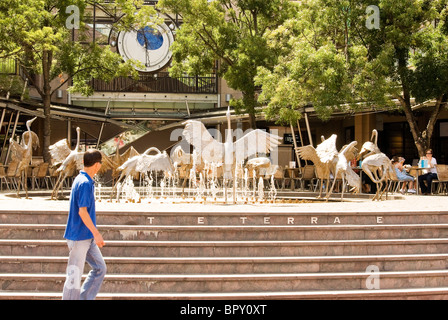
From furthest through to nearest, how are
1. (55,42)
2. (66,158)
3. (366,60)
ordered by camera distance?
(55,42) < (366,60) < (66,158)

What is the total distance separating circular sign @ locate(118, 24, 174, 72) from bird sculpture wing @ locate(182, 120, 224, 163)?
17444mm

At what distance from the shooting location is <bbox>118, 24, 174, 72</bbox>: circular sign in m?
29.3

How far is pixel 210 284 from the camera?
770 centimetres

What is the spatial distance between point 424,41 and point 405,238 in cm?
1113

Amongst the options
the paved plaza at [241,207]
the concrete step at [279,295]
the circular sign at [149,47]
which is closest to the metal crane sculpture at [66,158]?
the paved plaza at [241,207]

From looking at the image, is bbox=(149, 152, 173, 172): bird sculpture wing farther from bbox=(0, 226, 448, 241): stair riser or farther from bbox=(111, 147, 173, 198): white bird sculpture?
bbox=(0, 226, 448, 241): stair riser

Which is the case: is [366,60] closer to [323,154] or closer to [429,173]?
[429,173]

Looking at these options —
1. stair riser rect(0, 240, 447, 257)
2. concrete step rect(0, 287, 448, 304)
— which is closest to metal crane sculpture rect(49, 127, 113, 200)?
stair riser rect(0, 240, 447, 257)

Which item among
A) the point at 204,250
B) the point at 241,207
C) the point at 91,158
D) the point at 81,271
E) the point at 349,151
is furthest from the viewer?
the point at 349,151

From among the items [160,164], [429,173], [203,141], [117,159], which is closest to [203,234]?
[203,141]

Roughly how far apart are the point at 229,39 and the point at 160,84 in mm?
8601

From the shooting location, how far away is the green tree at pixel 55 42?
18.4 meters
